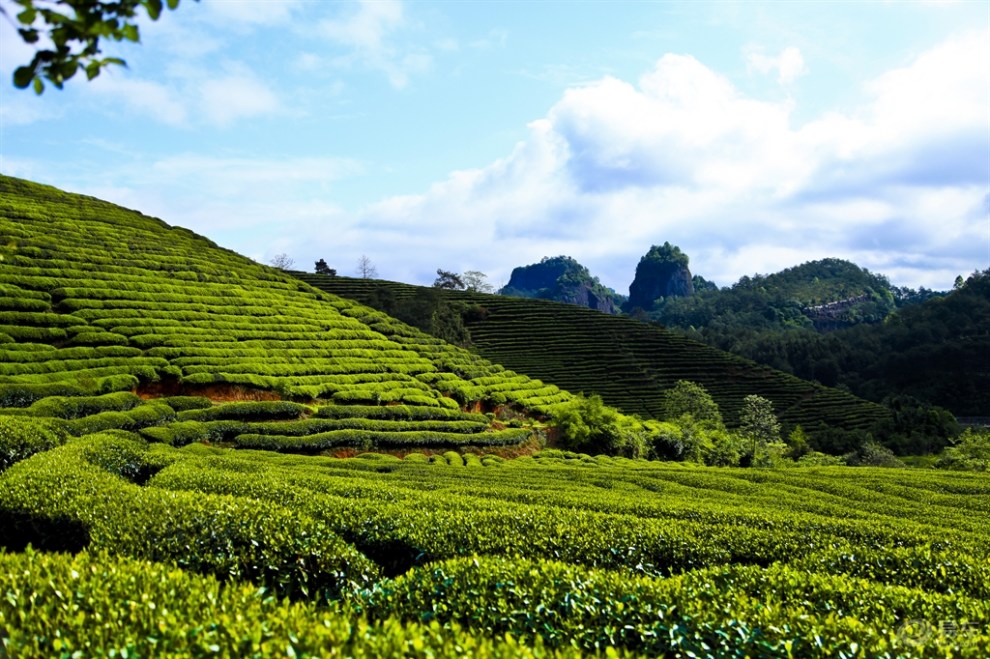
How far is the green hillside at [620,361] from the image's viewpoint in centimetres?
7438

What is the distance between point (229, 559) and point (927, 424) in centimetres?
7504

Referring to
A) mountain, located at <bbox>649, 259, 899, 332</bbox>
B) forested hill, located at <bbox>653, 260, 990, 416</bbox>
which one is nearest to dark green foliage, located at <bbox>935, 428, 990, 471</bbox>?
forested hill, located at <bbox>653, 260, 990, 416</bbox>

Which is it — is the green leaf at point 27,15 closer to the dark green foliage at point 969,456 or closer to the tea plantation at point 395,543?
the tea plantation at point 395,543

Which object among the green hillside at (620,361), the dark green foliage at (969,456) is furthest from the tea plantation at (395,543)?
the green hillside at (620,361)

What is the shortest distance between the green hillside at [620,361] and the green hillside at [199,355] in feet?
74.2

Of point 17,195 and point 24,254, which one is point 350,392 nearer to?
point 24,254

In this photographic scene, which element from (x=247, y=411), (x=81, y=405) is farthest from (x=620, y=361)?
(x=81, y=405)

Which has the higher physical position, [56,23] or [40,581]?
[56,23]

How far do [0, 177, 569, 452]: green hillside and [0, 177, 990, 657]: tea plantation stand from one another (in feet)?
0.68

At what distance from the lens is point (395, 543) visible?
32.5 ft

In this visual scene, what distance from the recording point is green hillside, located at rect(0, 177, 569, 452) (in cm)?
3088

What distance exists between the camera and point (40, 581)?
535 cm

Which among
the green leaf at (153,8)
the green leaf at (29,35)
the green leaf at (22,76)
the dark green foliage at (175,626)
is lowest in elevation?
the dark green foliage at (175,626)

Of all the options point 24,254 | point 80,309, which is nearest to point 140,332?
point 80,309
